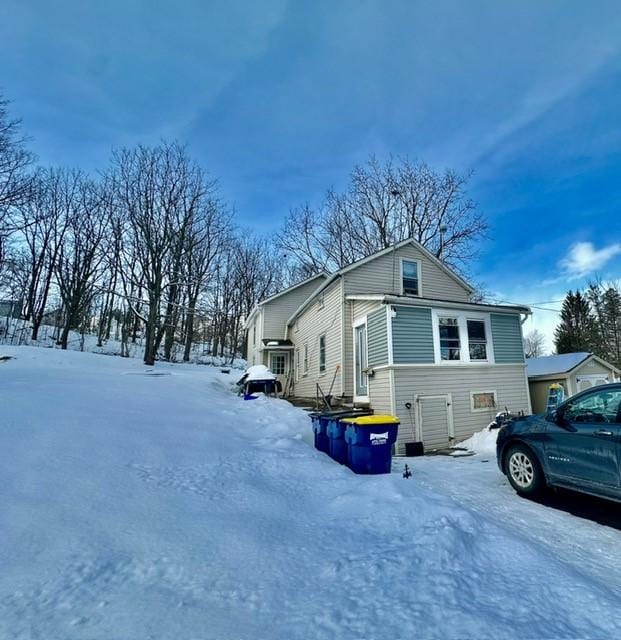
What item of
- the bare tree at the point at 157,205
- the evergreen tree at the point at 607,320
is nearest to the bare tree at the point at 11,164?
the bare tree at the point at 157,205

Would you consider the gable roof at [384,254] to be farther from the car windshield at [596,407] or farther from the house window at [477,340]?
the car windshield at [596,407]

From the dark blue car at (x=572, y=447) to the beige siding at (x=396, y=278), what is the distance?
8553 mm

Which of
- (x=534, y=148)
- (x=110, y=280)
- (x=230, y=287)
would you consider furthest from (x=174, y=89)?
(x=230, y=287)

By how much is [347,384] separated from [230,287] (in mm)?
24976

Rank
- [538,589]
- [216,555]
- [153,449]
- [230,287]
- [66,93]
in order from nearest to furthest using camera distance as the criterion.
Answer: [538,589] → [216,555] → [153,449] → [66,93] → [230,287]

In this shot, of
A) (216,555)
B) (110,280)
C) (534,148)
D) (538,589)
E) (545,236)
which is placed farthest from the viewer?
(110,280)

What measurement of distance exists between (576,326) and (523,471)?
3720cm

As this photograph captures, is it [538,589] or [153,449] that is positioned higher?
[153,449]

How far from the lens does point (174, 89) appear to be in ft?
40.8

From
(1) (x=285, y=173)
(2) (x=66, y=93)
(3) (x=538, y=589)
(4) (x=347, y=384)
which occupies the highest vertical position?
(1) (x=285, y=173)

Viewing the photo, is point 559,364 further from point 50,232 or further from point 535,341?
point 535,341

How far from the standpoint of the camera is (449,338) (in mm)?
10883

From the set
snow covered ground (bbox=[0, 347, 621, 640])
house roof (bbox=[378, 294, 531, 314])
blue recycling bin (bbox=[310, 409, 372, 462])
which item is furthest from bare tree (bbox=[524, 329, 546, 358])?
snow covered ground (bbox=[0, 347, 621, 640])

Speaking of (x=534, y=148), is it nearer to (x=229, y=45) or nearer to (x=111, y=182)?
(x=229, y=45)
